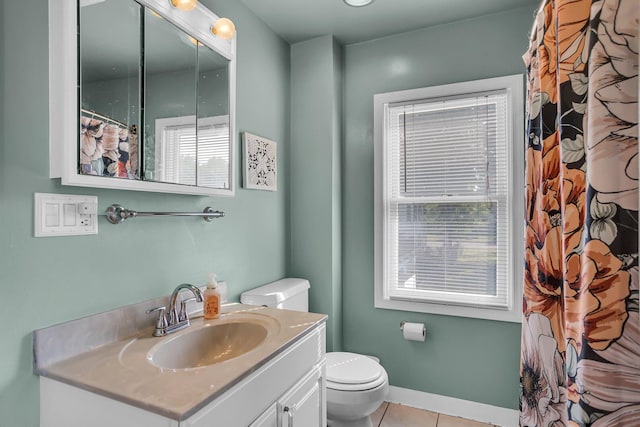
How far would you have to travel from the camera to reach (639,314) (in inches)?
26.7

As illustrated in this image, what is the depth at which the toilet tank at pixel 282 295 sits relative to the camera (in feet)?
6.17

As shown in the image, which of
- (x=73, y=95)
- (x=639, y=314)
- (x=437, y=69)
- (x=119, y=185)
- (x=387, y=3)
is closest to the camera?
(x=639, y=314)

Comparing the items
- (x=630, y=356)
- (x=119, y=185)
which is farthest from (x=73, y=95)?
(x=630, y=356)

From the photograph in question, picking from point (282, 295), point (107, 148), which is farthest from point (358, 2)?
point (282, 295)

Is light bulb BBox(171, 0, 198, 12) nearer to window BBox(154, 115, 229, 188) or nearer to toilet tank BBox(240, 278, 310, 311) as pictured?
window BBox(154, 115, 229, 188)

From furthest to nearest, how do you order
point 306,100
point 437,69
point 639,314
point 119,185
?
point 306,100, point 437,69, point 119,185, point 639,314

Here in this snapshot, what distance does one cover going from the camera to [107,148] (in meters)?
1.19

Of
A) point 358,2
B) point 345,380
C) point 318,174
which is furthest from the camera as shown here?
point 318,174

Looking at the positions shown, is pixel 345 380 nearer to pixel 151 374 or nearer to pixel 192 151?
pixel 151 374

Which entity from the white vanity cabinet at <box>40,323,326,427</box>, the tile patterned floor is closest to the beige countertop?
the white vanity cabinet at <box>40,323,326,427</box>

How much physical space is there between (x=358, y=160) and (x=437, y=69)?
0.76 meters

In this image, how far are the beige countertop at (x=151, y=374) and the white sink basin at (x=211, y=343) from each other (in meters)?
0.04

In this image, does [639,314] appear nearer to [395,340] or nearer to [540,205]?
[540,205]

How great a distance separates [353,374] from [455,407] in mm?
849
